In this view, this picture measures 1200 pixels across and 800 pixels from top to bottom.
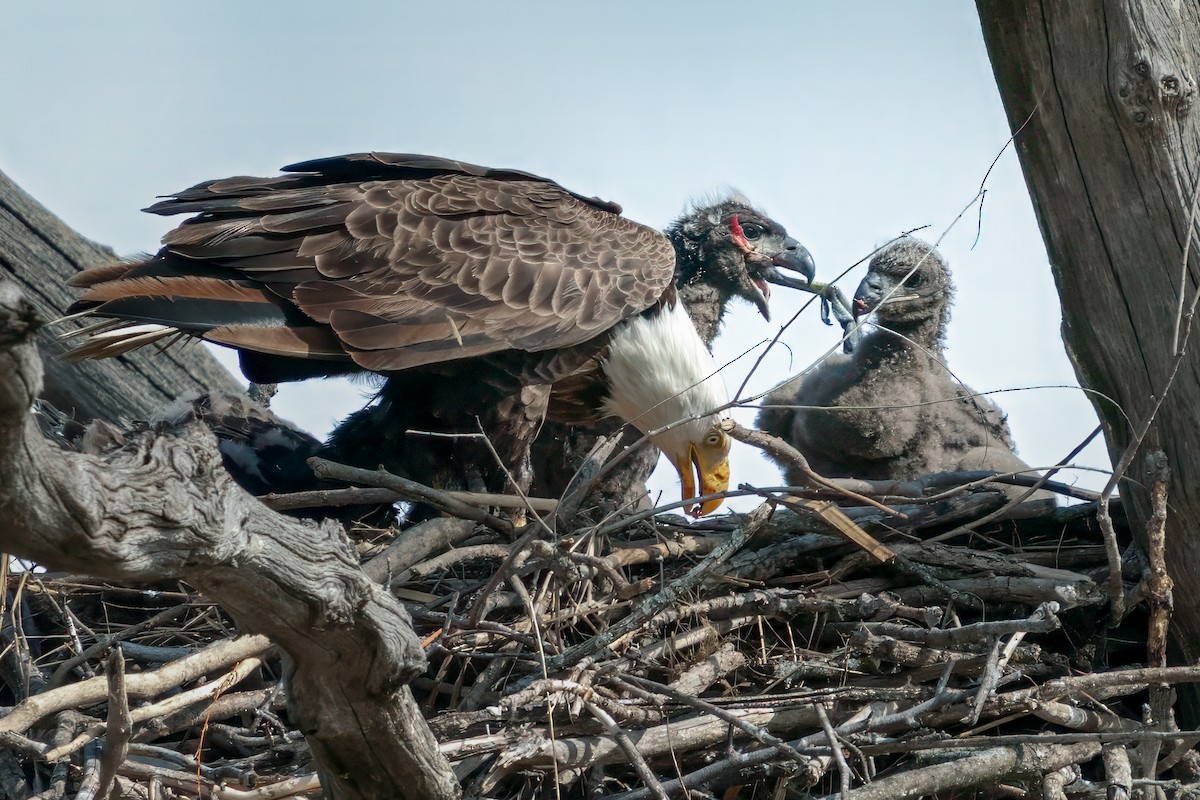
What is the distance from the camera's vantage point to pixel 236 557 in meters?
2.00

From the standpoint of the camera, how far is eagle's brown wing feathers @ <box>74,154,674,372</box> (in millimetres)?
3984

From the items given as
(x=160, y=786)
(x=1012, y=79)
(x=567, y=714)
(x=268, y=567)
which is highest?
(x=1012, y=79)

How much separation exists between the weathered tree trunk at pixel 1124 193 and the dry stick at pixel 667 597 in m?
1.07

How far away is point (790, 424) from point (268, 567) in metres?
4.27

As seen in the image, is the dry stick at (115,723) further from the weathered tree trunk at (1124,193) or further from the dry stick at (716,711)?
the weathered tree trunk at (1124,193)

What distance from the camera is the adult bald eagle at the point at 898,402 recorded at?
5375 millimetres

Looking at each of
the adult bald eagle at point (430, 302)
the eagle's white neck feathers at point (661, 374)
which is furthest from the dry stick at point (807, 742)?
the eagle's white neck feathers at point (661, 374)

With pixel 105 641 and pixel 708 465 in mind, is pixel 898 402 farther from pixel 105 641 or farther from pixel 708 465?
pixel 105 641

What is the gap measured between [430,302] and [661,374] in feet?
3.38

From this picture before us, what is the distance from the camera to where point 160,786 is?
2971mm

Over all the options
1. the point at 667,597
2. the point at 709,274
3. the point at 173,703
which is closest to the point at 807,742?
the point at 667,597

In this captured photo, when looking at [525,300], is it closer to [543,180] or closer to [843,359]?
[543,180]

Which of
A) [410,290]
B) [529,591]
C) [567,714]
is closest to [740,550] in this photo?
[529,591]

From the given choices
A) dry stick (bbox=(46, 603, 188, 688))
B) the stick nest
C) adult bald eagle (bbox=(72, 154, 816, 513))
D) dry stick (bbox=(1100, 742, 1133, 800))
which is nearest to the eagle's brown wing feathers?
adult bald eagle (bbox=(72, 154, 816, 513))
